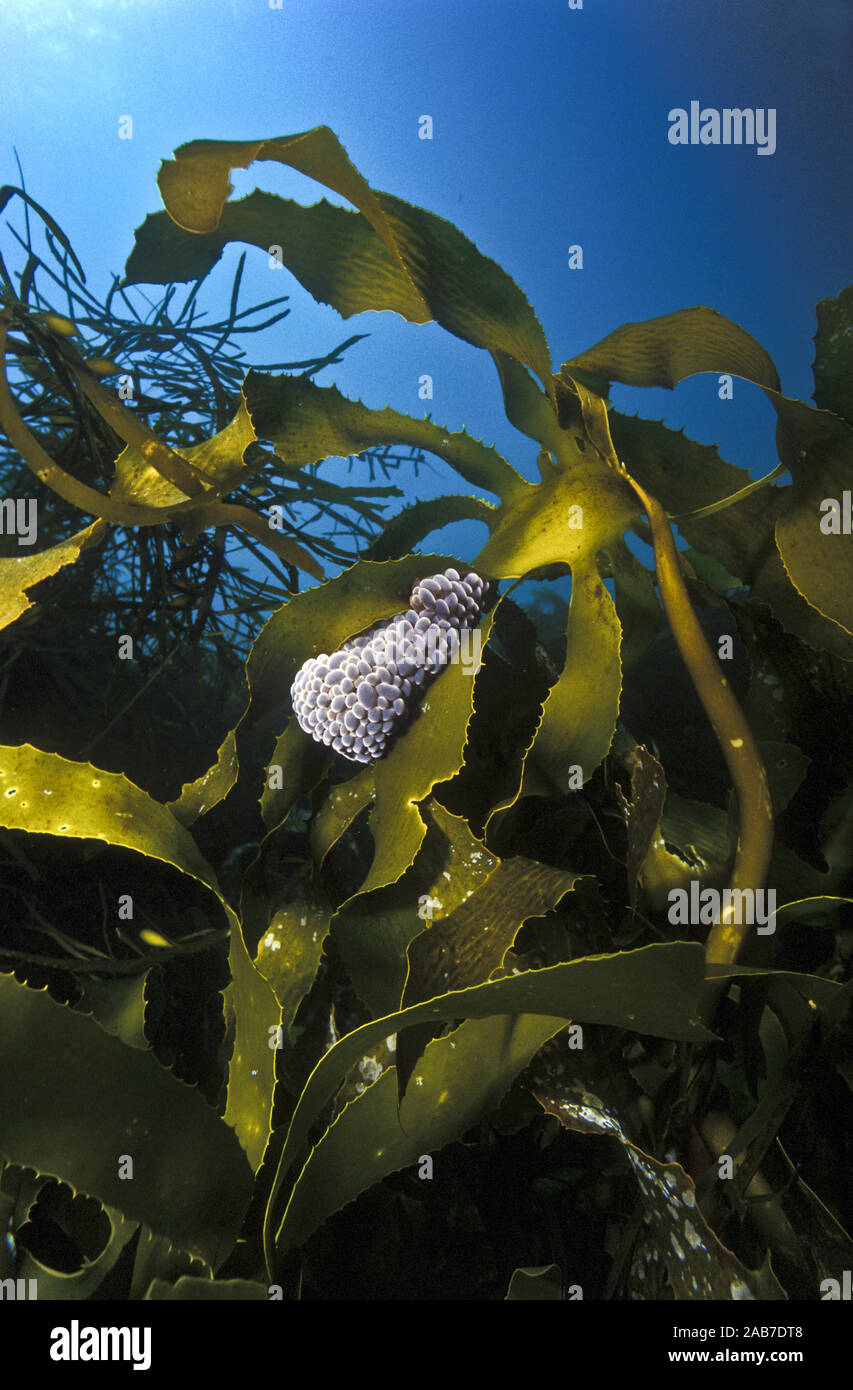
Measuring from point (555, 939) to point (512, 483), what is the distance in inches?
11.0

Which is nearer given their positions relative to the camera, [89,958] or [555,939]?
[555,939]

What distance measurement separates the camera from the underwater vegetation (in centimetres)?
27

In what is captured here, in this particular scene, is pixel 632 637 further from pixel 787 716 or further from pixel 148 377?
pixel 148 377

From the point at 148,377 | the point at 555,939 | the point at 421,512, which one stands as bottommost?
the point at 555,939

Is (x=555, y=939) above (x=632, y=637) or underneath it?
underneath

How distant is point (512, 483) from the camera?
41 cm

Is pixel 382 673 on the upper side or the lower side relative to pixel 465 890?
upper

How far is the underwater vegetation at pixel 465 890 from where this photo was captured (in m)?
0.27

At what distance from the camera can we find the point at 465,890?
313 millimetres
